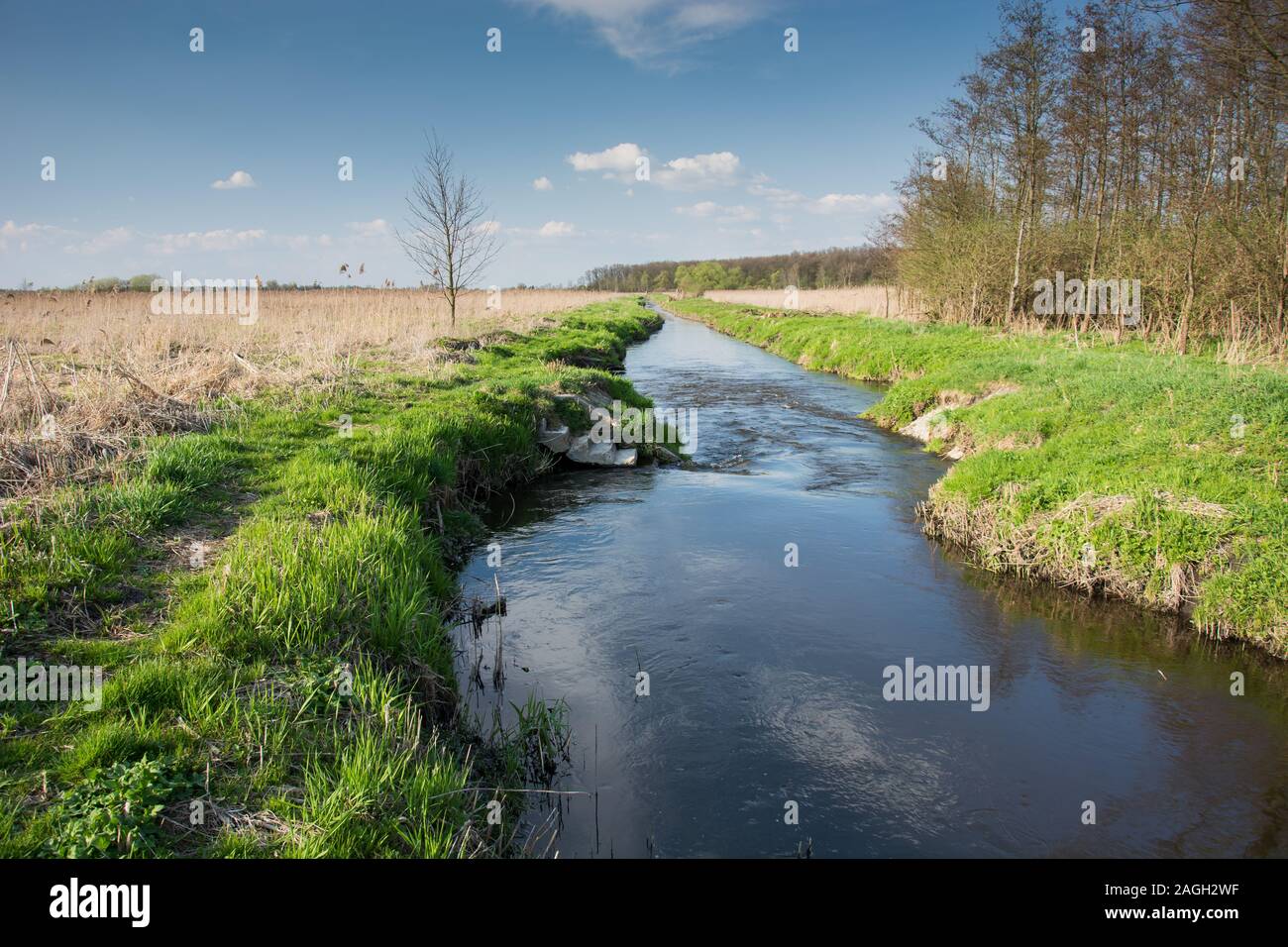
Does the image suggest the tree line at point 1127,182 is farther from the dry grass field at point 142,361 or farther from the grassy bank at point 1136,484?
the dry grass field at point 142,361

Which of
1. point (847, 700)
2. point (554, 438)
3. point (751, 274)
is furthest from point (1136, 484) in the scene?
point (751, 274)

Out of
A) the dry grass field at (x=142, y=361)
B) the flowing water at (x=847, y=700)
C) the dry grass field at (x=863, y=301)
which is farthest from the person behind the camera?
the dry grass field at (x=863, y=301)

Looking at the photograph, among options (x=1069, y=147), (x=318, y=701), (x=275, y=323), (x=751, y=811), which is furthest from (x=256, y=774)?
(x=1069, y=147)

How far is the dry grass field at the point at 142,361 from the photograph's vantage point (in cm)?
744

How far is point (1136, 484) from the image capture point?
8.31m

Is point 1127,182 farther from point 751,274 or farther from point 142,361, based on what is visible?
point 751,274

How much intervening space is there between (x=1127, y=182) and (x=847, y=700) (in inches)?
918

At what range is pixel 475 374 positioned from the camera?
15.6 meters

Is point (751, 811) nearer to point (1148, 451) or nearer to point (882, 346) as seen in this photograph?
point (1148, 451)

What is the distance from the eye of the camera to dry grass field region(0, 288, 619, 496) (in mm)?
7438

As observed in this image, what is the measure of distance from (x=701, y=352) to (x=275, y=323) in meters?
19.1

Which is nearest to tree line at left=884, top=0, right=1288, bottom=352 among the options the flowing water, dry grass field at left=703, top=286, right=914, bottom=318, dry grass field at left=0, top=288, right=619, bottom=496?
dry grass field at left=703, top=286, right=914, bottom=318

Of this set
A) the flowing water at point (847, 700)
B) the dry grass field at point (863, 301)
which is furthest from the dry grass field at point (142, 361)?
the dry grass field at point (863, 301)

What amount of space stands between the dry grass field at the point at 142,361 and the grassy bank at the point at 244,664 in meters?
0.82
